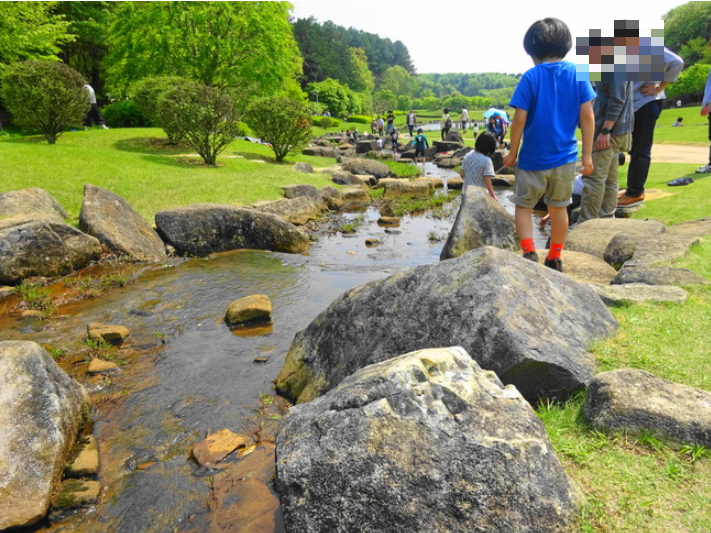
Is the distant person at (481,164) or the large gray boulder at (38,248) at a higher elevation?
the distant person at (481,164)

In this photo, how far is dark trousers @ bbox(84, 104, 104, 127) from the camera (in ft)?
72.6

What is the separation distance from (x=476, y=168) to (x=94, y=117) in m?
22.8

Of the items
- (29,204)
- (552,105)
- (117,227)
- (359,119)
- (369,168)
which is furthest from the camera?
(359,119)

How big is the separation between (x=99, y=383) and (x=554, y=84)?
16.0 ft

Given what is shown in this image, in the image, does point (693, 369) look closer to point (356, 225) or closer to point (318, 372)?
point (318, 372)

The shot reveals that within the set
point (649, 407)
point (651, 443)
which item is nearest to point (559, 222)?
point (649, 407)

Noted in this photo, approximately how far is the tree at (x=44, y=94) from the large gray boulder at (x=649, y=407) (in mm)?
15712

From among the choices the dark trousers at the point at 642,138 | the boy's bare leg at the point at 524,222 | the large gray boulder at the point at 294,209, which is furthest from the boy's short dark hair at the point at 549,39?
the large gray boulder at the point at 294,209

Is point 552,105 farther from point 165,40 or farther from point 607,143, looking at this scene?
point 165,40

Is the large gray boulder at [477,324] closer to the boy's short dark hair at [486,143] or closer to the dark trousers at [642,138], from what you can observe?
the boy's short dark hair at [486,143]

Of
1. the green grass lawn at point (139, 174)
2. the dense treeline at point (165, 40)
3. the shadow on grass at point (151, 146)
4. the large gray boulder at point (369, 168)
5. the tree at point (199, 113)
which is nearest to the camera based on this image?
the green grass lawn at point (139, 174)

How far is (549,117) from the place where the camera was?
4.34 meters

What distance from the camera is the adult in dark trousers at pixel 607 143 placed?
639cm

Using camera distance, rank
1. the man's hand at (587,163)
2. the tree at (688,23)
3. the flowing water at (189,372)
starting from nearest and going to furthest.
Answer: the flowing water at (189,372), the man's hand at (587,163), the tree at (688,23)
